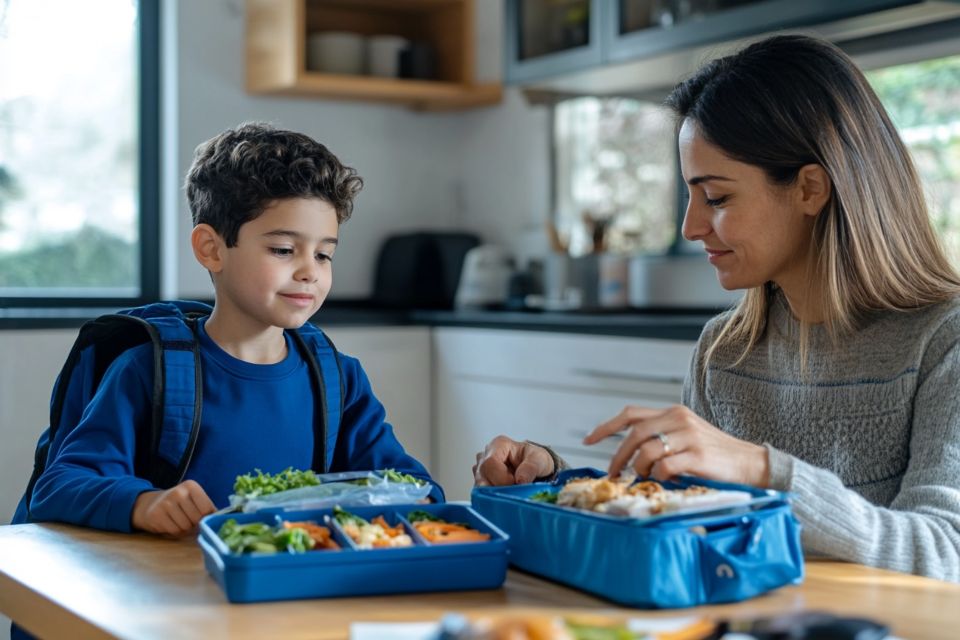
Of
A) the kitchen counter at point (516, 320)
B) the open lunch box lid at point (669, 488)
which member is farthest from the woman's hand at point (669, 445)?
the kitchen counter at point (516, 320)

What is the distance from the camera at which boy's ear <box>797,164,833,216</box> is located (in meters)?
1.61

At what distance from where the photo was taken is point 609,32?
353 cm

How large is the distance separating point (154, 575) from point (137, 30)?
3499 millimetres

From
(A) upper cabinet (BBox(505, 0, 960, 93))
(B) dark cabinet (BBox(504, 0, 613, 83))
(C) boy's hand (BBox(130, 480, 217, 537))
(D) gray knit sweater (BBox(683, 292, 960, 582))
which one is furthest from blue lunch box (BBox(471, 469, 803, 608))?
(B) dark cabinet (BBox(504, 0, 613, 83))

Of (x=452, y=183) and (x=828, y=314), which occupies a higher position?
(x=452, y=183)

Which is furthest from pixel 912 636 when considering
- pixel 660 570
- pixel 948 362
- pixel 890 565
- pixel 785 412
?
pixel 785 412

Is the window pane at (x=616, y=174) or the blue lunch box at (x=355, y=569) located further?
the window pane at (x=616, y=174)

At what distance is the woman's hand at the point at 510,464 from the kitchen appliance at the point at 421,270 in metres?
3.04

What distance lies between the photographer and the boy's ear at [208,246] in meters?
1.79

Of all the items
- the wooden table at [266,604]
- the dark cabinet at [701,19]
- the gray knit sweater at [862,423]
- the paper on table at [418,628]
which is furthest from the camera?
the dark cabinet at [701,19]

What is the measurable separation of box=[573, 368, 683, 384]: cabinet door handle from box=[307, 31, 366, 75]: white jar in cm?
151

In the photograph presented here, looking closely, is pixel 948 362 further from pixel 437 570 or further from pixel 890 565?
pixel 437 570

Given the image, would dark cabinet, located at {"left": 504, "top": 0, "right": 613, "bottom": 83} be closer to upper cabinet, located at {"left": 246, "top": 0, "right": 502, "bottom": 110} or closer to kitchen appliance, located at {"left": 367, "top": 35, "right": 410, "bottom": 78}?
upper cabinet, located at {"left": 246, "top": 0, "right": 502, "bottom": 110}

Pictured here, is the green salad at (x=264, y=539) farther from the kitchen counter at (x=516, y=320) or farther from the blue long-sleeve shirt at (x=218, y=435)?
the kitchen counter at (x=516, y=320)
